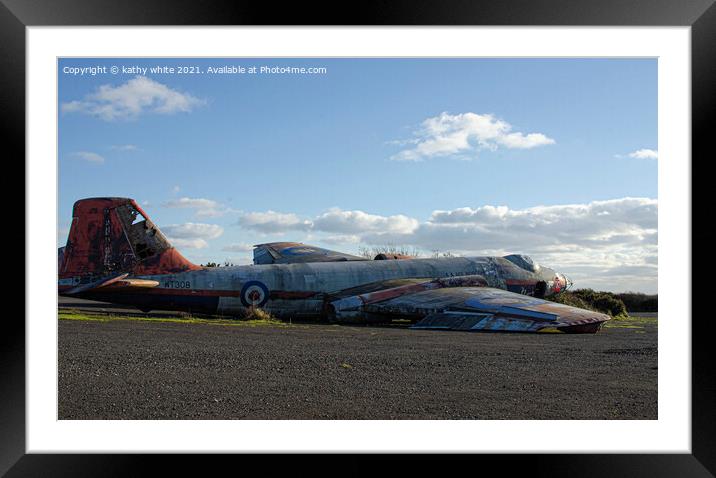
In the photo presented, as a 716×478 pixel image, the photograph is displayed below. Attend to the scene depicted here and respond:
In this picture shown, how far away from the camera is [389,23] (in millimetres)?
5098

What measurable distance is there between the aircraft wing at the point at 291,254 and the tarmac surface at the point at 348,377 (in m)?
12.5

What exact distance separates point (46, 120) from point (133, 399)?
380cm

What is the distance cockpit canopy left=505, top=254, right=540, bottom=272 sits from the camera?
26484mm

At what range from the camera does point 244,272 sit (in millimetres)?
22359

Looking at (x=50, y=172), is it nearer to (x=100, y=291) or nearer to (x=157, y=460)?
(x=157, y=460)

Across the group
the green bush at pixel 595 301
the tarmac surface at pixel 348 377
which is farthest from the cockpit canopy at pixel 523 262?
the tarmac surface at pixel 348 377

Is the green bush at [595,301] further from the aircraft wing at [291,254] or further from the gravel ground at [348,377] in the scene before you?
the gravel ground at [348,377]

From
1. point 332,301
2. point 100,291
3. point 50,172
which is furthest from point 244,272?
point 50,172

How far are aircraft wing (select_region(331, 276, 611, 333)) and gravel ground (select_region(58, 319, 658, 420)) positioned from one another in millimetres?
2314

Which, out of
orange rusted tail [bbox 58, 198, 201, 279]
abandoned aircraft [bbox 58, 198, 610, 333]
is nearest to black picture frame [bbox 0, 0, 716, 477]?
abandoned aircraft [bbox 58, 198, 610, 333]

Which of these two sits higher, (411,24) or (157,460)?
(411,24)

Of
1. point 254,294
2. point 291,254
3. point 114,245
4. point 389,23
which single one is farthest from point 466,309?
point 389,23

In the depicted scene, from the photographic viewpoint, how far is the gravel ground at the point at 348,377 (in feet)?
23.5

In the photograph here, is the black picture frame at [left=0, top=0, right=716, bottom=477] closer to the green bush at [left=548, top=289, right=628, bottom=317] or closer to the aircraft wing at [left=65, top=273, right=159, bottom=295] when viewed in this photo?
the aircraft wing at [left=65, top=273, right=159, bottom=295]
